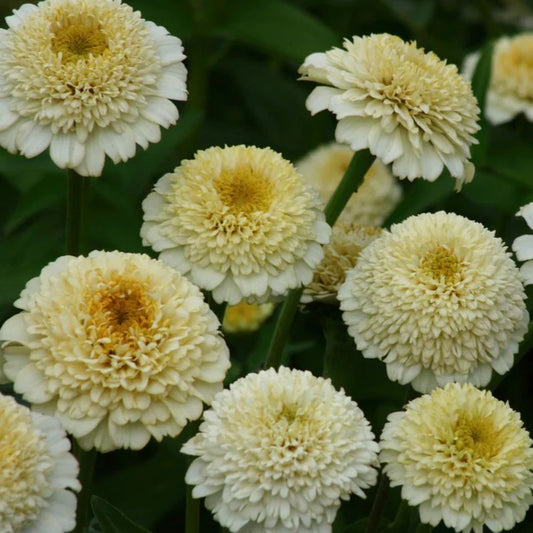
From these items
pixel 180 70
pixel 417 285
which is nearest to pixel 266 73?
pixel 180 70

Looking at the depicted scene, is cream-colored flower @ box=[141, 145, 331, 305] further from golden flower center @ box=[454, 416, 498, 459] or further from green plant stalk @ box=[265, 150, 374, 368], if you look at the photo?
golden flower center @ box=[454, 416, 498, 459]

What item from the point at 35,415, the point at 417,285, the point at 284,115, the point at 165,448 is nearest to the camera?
the point at 35,415

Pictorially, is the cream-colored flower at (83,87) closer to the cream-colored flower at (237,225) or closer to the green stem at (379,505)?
the cream-colored flower at (237,225)

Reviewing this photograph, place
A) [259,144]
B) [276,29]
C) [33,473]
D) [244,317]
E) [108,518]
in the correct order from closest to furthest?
1. [33,473]
2. [108,518]
3. [244,317]
4. [276,29]
5. [259,144]

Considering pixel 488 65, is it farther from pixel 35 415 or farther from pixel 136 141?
pixel 35 415

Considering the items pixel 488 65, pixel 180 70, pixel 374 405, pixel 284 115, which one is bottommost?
pixel 284 115

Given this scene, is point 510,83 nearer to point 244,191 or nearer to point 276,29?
point 276,29

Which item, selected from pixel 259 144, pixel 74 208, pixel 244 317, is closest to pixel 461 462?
pixel 74 208

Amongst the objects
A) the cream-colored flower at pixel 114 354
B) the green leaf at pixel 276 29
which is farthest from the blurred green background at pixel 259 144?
the cream-colored flower at pixel 114 354
